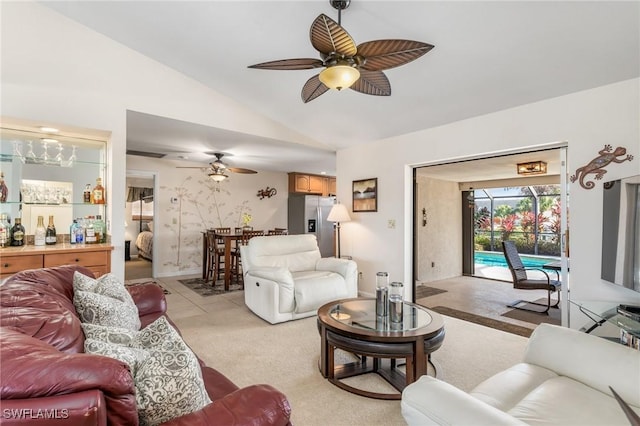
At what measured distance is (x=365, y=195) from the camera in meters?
4.78

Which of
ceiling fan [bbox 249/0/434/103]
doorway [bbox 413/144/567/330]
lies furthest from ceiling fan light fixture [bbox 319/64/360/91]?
doorway [bbox 413/144/567/330]

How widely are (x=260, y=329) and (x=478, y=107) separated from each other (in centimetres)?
327

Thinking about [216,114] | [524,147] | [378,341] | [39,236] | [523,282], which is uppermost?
[216,114]

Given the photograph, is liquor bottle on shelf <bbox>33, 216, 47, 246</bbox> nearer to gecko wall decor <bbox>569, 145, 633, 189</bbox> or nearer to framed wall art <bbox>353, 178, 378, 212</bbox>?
framed wall art <bbox>353, 178, 378, 212</bbox>

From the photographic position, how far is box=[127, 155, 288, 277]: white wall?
612 cm

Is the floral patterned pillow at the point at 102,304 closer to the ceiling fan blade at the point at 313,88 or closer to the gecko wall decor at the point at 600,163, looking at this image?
the ceiling fan blade at the point at 313,88

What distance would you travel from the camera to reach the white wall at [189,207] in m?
6.12

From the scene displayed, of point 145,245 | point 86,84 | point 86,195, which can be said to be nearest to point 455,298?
point 86,195

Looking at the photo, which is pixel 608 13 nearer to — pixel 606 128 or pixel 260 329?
pixel 606 128

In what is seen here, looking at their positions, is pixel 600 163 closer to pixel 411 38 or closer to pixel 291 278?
pixel 411 38

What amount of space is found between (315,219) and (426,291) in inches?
125

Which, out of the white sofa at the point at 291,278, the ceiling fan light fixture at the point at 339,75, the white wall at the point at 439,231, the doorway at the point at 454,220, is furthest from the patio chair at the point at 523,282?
the ceiling fan light fixture at the point at 339,75

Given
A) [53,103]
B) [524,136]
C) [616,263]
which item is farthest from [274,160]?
[616,263]

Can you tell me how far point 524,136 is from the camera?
10.2 ft
